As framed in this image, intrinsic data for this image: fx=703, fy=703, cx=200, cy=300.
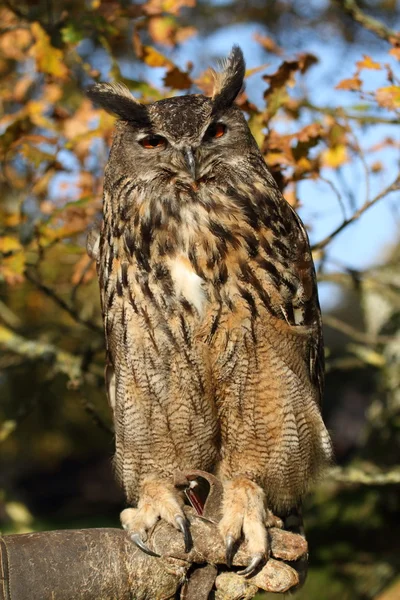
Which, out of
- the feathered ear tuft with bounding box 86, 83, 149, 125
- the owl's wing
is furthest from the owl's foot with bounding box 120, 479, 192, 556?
the feathered ear tuft with bounding box 86, 83, 149, 125

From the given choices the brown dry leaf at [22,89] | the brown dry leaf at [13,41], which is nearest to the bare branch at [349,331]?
the brown dry leaf at [22,89]

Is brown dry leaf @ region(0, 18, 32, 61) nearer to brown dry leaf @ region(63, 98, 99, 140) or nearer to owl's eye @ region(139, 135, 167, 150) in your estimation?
brown dry leaf @ region(63, 98, 99, 140)

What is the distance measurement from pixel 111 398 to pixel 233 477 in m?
0.61

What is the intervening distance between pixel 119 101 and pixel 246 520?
162 centimetres

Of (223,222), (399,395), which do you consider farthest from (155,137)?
(399,395)

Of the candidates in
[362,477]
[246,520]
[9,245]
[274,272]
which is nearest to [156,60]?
[9,245]

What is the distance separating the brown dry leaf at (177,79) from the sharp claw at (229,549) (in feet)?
5.90

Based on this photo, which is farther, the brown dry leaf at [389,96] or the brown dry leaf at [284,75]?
the brown dry leaf at [284,75]

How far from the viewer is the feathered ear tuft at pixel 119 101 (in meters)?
2.64

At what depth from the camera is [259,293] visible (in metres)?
2.48

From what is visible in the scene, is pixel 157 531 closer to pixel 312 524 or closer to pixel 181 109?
pixel 181 109

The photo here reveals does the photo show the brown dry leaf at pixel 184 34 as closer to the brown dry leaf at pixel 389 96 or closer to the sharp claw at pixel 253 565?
the brown dry leaf at pixel 389 96

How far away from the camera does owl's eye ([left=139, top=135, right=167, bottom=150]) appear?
2580mm

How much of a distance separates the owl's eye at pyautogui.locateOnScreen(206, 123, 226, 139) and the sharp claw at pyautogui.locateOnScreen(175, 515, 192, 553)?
1387mm
